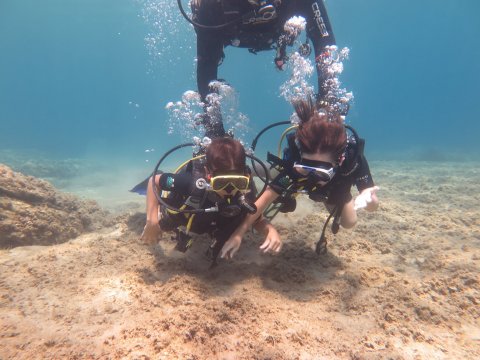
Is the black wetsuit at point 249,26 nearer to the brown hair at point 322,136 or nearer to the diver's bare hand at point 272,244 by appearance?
the brown hair at point 322,136

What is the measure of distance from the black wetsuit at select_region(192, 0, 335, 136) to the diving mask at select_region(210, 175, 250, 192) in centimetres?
263

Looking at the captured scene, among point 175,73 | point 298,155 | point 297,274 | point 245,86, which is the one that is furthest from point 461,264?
point 175,73

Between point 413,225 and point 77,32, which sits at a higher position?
point 77,32

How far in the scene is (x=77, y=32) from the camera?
245 ft

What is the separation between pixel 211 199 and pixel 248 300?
37.6 inches

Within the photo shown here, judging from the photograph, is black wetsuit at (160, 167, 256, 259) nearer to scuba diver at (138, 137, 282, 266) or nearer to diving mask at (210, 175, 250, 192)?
scuba diver at (138, 137, 282, 266)

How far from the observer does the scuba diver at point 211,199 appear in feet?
8.71

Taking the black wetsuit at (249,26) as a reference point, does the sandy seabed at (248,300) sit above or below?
below

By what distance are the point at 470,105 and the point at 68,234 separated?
144m

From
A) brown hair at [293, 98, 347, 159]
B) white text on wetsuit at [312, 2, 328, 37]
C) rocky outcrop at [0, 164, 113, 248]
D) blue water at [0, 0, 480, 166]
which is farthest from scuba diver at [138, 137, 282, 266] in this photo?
blue water at [0, 0, 480, 166]

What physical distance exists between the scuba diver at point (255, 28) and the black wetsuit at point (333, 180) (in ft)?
5.50

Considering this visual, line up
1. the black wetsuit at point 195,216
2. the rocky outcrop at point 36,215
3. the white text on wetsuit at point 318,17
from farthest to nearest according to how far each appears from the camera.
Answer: the white text on wetsuit at point 318,17 < the rocky outcrop at point 36,215 < the black wetsuit at point 195,216

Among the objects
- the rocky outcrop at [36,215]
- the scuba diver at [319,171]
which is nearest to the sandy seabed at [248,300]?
the scuba diver at [319,171]

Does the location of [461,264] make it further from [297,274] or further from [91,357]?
[91,357]
